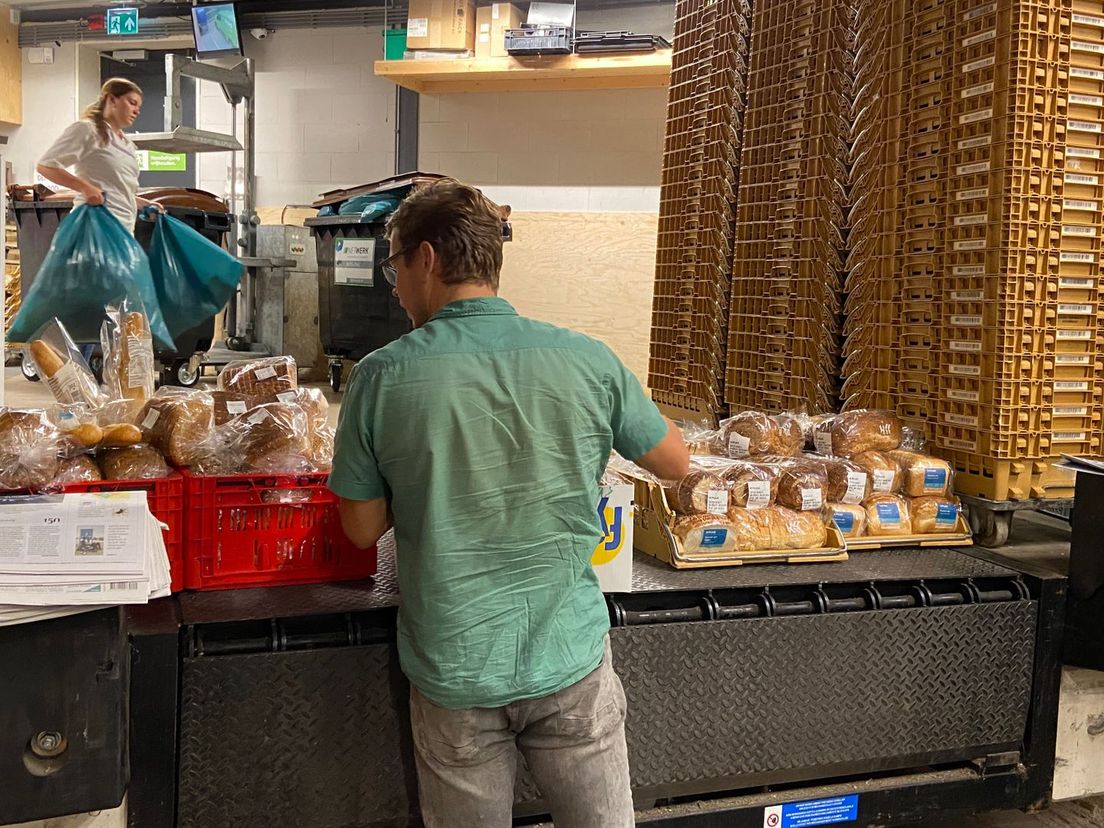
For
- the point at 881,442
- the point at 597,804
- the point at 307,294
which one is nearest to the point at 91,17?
the point at 307,294

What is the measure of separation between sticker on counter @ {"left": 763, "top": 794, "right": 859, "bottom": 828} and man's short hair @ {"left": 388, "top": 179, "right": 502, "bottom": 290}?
129 cm

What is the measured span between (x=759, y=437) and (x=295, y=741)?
57.1 inches

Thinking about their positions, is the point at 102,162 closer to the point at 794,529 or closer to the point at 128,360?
the point at 128,360

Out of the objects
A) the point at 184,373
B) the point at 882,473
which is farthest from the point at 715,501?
the point at 184,373

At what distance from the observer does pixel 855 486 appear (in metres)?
2.57

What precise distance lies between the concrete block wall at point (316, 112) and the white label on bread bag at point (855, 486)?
23.6ft

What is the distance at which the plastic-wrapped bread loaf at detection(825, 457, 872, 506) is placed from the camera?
256 cm

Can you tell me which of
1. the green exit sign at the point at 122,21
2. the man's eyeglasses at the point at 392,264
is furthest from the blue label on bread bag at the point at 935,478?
the green exit sign at the point at 122,21

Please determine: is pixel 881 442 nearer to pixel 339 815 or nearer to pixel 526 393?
pixel 526 393

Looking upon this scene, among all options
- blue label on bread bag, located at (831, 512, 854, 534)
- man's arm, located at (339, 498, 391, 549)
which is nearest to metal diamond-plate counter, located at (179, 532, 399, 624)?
man's arm, located at (339, 498, 391, 549)

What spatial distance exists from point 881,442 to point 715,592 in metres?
0.82

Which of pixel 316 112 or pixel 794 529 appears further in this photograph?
pixel 316 112

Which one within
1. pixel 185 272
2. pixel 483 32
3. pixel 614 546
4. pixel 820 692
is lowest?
pixel 820 692

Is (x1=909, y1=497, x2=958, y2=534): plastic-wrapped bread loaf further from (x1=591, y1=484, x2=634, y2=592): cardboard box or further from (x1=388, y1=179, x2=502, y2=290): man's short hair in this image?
(x1=388, y1=179, x2=502, y2=290): man's short hair
